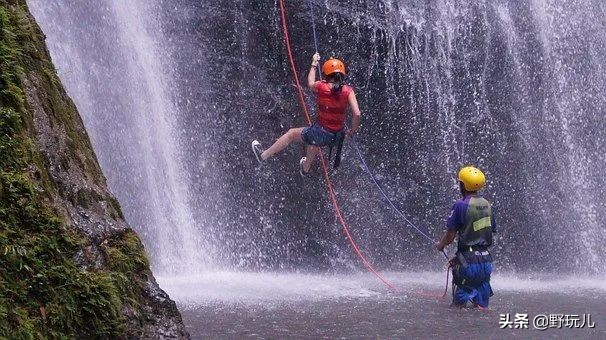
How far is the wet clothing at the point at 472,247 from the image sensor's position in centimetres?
792

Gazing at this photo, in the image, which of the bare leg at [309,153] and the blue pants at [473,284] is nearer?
the blue pants at [473,284]

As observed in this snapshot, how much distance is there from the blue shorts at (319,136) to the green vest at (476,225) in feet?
8.13

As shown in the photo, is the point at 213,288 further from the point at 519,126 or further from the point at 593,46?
the point at 593,46

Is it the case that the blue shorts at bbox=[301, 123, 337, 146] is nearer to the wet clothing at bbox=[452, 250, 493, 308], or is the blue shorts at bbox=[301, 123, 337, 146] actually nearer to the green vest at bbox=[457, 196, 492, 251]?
the green vest at bbox=[457, 196, 492, 251]

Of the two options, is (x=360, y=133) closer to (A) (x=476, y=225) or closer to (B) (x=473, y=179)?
(B) (x=473, y=179)

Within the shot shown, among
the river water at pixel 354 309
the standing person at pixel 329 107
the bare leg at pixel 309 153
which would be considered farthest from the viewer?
the bare leg at pixel 309 153

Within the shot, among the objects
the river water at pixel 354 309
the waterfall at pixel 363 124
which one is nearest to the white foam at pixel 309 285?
the river water at pixel 354 309

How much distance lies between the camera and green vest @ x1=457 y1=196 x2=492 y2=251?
26.2 feet

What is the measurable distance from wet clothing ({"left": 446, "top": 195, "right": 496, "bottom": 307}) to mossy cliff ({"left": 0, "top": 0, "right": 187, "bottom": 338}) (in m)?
4.58

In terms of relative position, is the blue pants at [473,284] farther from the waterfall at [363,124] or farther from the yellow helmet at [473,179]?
the waterfall at [363,124]

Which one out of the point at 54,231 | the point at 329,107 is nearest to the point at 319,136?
the point at 329,107

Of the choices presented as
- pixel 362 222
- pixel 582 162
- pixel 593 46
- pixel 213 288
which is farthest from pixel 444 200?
pixel 213 288

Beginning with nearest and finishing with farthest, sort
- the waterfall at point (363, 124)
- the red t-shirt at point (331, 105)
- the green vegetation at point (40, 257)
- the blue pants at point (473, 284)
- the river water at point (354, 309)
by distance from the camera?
the green vegetation at point (40, 257) → the river water at point (354, 309) → the blue pants at point (473, 284) → the red t-shirt at point (331, 105) → the waterfall at point (363, 124)

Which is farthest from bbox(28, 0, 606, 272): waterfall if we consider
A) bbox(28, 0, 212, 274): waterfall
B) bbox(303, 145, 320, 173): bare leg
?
bbox(303, 145, 320, 173): bare leg
